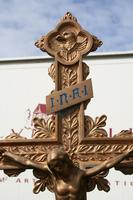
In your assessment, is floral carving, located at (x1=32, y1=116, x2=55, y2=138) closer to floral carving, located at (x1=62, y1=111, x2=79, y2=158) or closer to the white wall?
floral carving, located at (x1=62, y1=111, x2=79, y2=158)

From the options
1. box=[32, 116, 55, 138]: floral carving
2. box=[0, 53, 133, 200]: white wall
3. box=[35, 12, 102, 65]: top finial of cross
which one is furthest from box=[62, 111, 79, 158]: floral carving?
box=[0, 53, 133, 200]: white wall

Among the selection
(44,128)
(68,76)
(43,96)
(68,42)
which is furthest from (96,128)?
(43,96)

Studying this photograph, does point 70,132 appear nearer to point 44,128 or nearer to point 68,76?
point 44,128

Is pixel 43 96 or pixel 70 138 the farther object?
pixel 43 96

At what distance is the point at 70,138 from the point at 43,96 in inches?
197

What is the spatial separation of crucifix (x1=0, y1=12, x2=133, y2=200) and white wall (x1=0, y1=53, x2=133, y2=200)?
423 centimetres

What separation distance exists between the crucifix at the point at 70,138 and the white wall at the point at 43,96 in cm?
423

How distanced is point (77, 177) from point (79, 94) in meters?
0.76

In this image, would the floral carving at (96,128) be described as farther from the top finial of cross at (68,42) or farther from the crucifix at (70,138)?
the top finial of cross at (68,42)

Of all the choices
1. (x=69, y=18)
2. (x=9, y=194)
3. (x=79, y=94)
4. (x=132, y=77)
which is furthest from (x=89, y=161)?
(x=132, y=77)

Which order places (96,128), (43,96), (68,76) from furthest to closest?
(43,96)
(68,76)
(96,128)

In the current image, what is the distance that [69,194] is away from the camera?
16.0ft

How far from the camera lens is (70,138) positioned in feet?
17.1

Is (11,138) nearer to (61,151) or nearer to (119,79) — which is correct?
(61,151)
